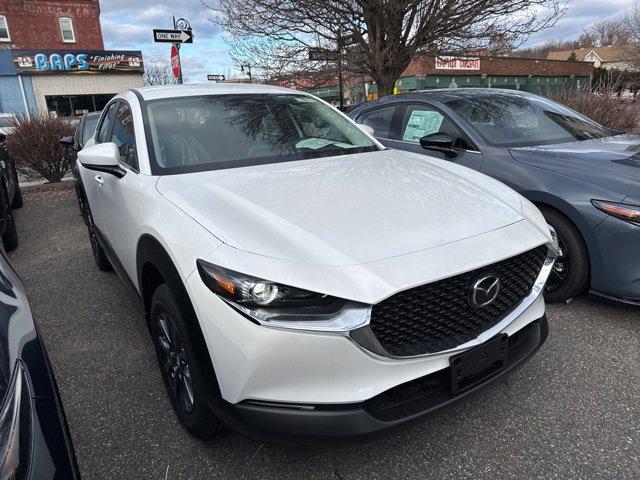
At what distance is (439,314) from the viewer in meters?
1.79

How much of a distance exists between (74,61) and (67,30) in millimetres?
5012

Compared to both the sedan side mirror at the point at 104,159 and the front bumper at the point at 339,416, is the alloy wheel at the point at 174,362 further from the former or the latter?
the sedan side mirror at the point at 104,159

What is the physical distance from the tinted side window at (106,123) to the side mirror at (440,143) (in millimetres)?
2611

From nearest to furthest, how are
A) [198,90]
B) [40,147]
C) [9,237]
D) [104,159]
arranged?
[104,159] → [198,90] → [9,237] → [40,147]

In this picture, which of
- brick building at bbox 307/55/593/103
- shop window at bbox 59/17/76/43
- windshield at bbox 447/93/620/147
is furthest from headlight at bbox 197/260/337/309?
shop window at bbox 59/17/76/43

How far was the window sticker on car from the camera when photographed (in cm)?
441

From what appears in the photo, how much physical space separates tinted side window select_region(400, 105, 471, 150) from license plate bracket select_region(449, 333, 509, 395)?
8.13ft

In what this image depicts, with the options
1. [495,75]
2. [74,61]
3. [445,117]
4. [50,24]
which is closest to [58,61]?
[74,61]

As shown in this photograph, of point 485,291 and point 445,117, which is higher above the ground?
point 445,117

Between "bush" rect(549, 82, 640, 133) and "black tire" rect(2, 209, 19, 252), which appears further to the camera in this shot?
"bush" rect(549, 82, 640, 133)

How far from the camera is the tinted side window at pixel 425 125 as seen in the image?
4180 millimetres

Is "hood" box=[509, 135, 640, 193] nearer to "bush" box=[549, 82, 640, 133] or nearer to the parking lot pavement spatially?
the parking lot pavement

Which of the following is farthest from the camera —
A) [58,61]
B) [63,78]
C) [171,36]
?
[63,78]

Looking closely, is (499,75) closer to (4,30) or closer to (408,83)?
(408,83)
